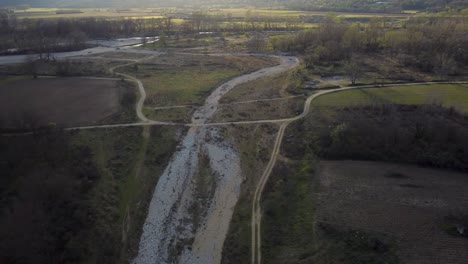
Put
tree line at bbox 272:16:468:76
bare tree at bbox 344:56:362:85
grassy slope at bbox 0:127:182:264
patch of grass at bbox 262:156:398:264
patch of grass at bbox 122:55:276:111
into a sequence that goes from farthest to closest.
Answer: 1. tree line at bbox 272:16:468:76
2. bare tree at bbox 344:56:362:85
3. patch of grass at bbox 122:55:276:111
4. grassy slope at bbox 0:127:182:264
5. patch of grass at bbox 262:156:398:264

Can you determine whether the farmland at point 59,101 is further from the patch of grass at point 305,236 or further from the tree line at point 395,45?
the tree line at point 395,45

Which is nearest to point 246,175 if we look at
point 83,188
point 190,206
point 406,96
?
point 190,206

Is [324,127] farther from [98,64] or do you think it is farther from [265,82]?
[98,64]

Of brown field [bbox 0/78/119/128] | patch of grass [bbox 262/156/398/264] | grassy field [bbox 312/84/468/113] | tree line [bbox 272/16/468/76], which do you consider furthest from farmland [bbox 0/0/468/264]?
tree line [bbox 272/16/468/76]

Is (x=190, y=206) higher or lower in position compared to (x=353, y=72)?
lower

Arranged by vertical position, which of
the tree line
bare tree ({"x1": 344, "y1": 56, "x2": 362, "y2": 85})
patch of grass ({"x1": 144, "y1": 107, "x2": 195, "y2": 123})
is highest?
the tree line

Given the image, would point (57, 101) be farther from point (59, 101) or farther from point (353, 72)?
point (353, 72)

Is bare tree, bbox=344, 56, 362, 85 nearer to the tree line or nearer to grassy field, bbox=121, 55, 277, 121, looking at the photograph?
the tree line
